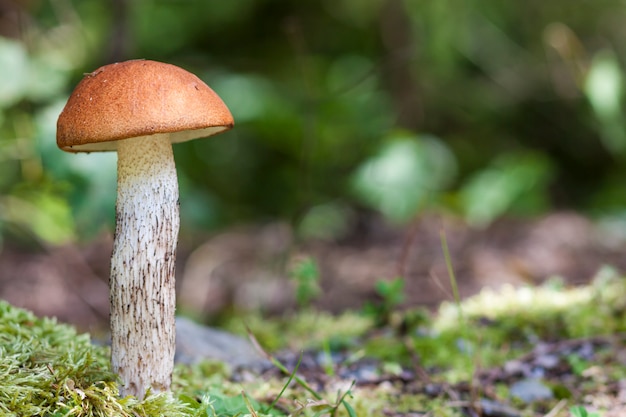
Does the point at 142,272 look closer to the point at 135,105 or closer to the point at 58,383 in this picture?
the point at 58,383

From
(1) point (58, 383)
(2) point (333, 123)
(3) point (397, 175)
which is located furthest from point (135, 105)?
(2) point (333, 123)

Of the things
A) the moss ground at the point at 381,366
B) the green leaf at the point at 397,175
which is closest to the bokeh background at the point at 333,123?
the green leaf at the point at 397,175

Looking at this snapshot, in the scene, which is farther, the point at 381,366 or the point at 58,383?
the point at 381,366

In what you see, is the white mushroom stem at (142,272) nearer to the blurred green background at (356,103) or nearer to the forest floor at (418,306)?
the forest floor at (418,306)

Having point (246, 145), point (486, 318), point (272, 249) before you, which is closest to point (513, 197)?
point (272, 249)

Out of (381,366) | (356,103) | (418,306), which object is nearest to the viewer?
(381,366)

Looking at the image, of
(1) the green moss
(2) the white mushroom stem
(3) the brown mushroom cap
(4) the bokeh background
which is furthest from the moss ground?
(4) the bokeh background
